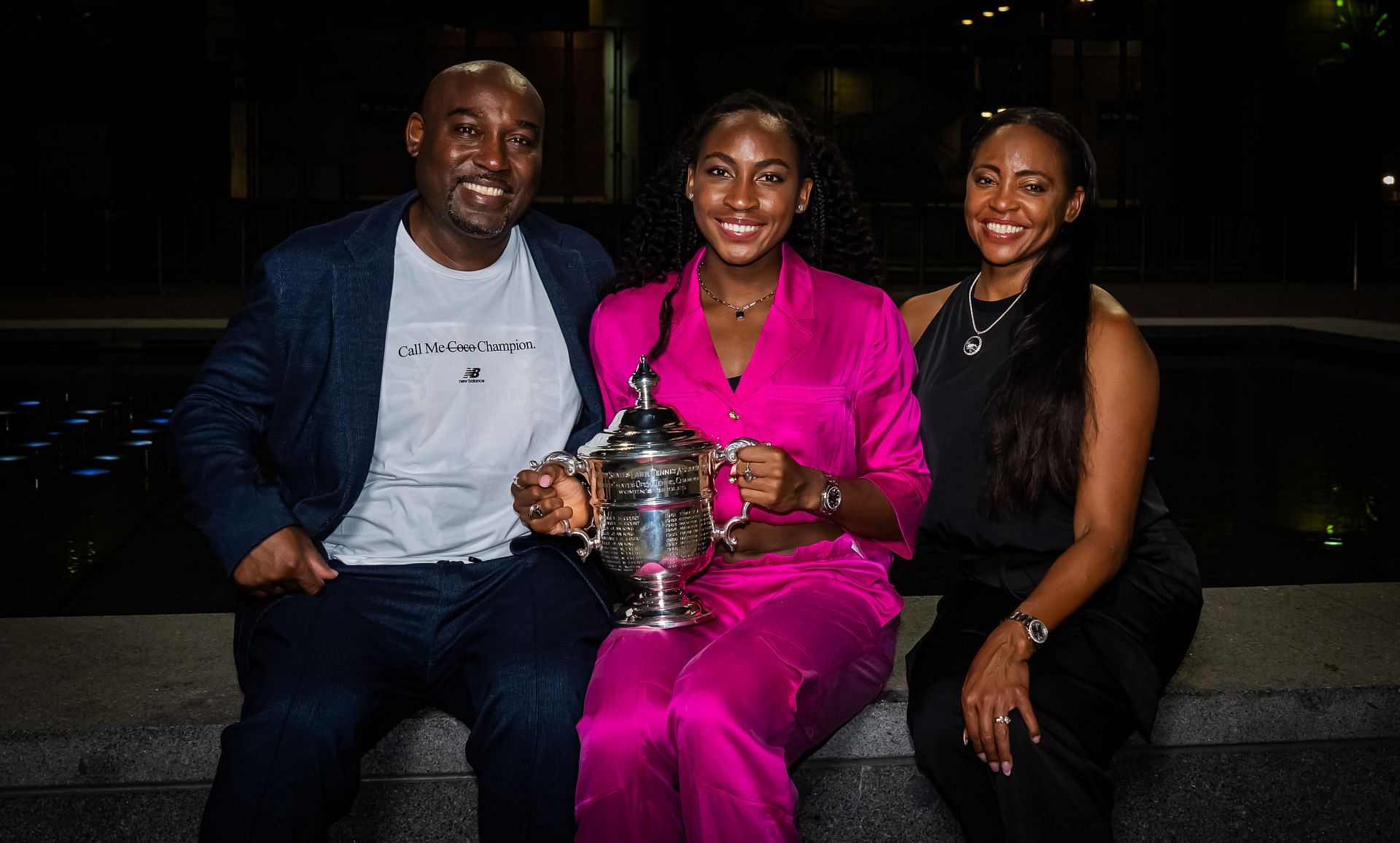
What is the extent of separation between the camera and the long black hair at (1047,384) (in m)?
2.91

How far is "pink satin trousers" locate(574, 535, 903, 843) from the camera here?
7.79 ft

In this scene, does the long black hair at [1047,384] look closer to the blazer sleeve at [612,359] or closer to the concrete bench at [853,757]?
the concrete bench at [853,757]

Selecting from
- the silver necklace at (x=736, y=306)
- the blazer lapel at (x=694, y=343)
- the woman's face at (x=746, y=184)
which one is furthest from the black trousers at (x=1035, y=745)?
the woman's face at (x=746, y=184)

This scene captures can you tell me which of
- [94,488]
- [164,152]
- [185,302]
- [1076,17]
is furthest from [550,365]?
[1076,17]

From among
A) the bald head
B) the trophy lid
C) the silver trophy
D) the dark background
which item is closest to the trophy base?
the silver trophy

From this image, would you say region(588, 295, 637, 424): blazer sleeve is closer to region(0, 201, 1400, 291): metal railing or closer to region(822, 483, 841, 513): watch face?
region(822, 483, 841, 513): watch face

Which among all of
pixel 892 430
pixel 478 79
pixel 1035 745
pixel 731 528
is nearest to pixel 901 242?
pixel 478 79

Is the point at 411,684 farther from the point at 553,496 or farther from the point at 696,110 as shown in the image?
the point at 696,110

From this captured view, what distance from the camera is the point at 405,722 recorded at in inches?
113

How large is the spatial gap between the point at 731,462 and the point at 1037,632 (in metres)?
0.67

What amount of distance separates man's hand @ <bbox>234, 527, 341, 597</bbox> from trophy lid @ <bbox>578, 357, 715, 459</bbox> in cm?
59

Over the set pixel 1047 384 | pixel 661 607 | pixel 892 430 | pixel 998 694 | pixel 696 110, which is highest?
pixel 696 110

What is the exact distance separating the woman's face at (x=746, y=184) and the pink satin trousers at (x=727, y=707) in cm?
74

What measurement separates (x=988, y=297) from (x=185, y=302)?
12.6 m
